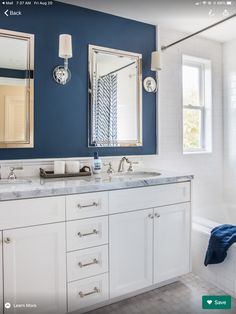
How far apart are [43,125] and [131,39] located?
121cm

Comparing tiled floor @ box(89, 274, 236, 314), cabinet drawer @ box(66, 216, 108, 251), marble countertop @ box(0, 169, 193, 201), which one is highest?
marble countertop @ box(0, 169, 193, 201)

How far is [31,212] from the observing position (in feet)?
5.34

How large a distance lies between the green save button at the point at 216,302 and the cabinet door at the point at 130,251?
41cm

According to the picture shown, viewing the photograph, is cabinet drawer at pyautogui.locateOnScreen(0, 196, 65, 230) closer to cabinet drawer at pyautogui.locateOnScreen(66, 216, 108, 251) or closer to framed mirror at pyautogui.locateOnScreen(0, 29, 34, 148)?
cabinet drawer at pyautogui.locateOnScreen(66, 216, 108, 251)

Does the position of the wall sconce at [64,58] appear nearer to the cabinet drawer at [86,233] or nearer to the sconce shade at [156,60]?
the sconce shade at [156,60]

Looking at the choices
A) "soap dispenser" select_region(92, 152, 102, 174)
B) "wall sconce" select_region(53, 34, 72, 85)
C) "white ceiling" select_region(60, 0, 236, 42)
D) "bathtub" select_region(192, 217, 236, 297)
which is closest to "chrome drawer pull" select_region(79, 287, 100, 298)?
"soap dispenser" select_region(92, 152, 102, 174)

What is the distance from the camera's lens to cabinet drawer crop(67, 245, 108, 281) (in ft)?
5.80

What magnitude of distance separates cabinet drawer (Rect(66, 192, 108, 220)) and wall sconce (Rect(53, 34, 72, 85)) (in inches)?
41.5

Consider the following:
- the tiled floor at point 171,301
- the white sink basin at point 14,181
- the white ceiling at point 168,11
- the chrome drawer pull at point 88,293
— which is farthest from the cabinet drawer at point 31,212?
the white ceiling at point 168,11

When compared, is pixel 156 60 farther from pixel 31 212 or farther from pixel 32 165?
pixel 31 212

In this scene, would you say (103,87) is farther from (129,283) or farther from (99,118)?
(129,283)

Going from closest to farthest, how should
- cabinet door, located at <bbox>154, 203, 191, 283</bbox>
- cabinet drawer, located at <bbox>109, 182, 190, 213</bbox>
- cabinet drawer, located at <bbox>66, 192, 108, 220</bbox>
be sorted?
cabinet drawer, located at <bbox>66, 192, 108, 220</bbox>
cabinet drawer, located at <bbox>109, 182, 190, 213</bbox>
cabinet door, located at <bbox>154, 203, 191, 283</bbox>

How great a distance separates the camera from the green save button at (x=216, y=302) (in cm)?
198

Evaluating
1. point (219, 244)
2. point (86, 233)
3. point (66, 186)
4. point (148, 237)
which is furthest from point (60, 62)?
point (219, 244)
